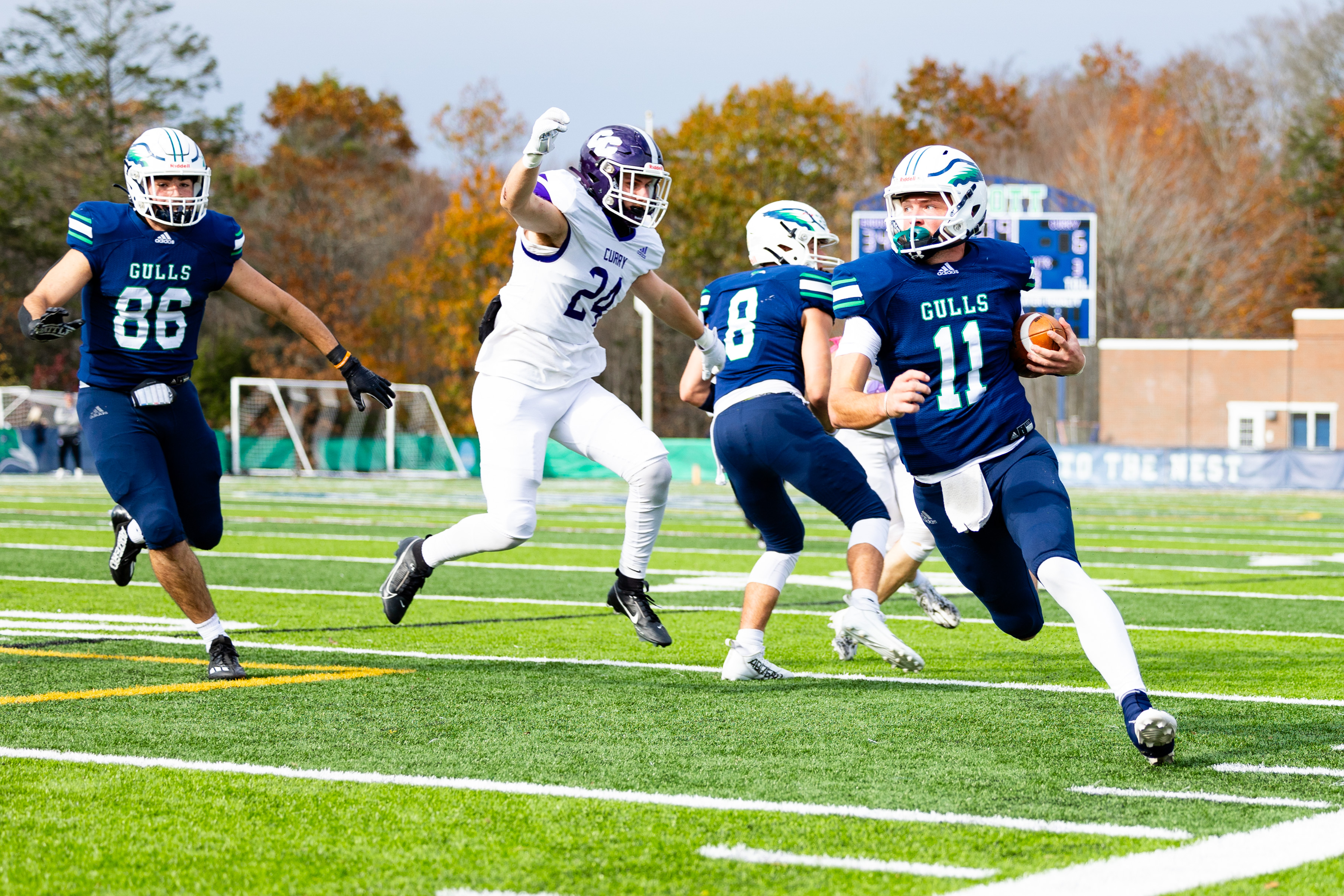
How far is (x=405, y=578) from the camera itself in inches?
241

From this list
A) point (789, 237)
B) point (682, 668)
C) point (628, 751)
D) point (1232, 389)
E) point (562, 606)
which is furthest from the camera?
point (1232, 389)

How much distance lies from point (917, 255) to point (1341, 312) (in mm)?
38094

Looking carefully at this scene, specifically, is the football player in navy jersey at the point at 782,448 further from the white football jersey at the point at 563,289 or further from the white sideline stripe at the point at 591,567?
the white sideline stripe at the point at 591,567

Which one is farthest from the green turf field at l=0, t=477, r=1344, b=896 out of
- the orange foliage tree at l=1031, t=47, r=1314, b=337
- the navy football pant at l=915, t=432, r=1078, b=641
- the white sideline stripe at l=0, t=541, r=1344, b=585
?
the orange foliage tree at l=1031, t=47, r=1314, b=337

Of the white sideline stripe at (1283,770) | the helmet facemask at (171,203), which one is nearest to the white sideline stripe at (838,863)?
the white sideline stripe at (1283,770)

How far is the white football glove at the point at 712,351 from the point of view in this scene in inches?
241

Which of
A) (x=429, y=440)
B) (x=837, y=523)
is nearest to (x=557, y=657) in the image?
(x=837, y=523)

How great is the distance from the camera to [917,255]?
189 inches

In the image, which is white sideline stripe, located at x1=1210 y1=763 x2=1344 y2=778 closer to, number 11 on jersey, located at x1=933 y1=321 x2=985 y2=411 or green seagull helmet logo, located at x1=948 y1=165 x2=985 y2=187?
number 11 on jersey, located at x1=933 y1=321 x2=985 y2=411

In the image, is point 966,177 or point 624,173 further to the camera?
point 624,173

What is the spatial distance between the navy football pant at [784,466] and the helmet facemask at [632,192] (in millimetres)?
791

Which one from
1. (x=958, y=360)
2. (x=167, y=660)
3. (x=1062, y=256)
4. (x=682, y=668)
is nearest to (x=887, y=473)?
(x=682, y=668)

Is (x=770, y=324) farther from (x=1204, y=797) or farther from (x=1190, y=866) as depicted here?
(x=1190, y=866)

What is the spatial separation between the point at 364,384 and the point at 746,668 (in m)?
1.76
